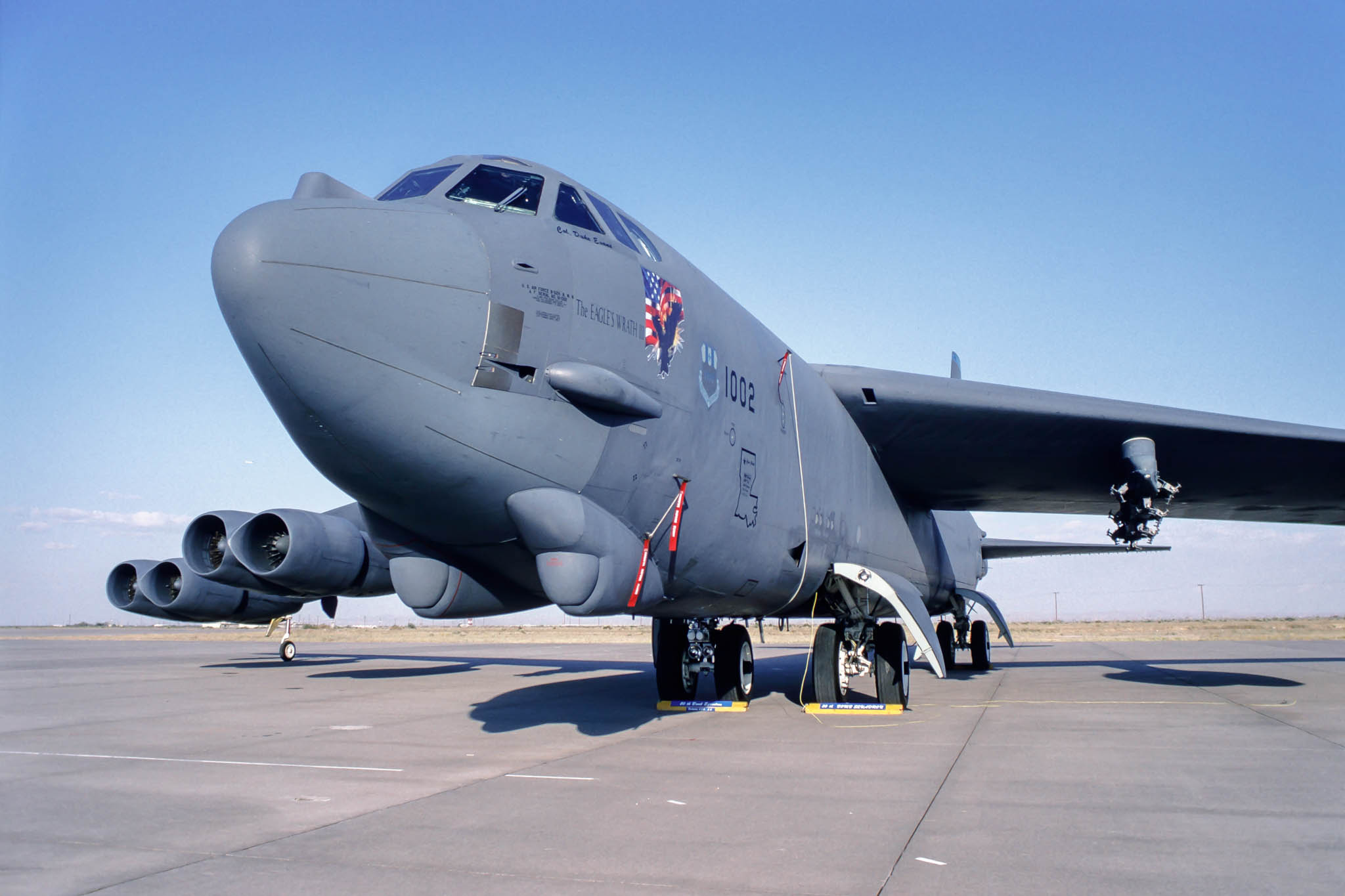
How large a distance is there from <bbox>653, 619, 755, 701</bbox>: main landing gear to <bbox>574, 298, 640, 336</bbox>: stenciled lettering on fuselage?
4.82m

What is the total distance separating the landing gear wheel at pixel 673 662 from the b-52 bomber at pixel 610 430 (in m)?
0.04

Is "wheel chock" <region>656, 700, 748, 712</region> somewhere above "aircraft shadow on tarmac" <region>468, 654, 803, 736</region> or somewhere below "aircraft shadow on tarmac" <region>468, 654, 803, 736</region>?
above

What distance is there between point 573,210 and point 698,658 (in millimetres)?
5896

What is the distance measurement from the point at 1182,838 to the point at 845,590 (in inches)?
235

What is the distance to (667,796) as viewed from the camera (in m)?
5.41

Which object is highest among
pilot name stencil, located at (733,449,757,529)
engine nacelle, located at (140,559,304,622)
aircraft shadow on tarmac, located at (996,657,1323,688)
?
pilot name stencil, located at (733,449,757,529)

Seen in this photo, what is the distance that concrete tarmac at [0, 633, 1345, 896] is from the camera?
3750 mm

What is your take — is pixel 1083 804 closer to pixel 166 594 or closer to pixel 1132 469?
pixel 1132 469

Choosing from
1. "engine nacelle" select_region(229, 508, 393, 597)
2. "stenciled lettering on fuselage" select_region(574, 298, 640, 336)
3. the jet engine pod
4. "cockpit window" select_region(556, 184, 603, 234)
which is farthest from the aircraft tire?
"engine nacelle" select_region(229, 508, 393, 597)

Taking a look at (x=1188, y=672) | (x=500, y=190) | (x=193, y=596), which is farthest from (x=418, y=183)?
(x=1188, y=672)

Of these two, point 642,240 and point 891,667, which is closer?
point 642,240

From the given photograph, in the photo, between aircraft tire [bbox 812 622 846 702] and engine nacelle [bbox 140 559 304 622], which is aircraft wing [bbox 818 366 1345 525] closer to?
aircraft tire [bbox 812 622 846 702]

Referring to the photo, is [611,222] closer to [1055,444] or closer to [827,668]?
[827,668]

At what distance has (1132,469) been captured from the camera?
35.4 feet
